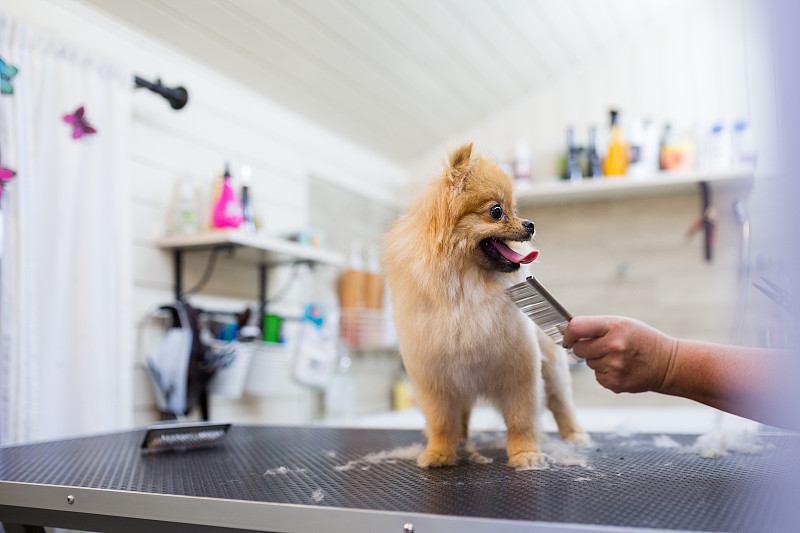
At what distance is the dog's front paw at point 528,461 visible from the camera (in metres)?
1.05

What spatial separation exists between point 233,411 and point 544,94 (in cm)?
222

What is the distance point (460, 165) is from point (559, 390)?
51cm

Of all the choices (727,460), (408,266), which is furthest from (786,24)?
(727,460)

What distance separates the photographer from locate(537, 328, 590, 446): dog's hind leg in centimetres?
124

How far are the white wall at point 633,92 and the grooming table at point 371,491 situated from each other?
1963 mm

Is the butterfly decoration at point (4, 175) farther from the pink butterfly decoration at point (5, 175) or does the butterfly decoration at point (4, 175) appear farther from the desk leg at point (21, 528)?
the desk leg at point (21, 528)

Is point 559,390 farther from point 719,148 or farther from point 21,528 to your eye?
point 719,148

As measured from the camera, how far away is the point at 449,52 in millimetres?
2480

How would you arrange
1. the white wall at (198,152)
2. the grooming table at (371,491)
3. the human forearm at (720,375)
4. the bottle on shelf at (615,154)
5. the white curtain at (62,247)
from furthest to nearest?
the bottle on shelf at (615,154), the white wall at (198,152), the white curtain at (62,247), the human forearm at (720,375), the grooming table at (371,491)

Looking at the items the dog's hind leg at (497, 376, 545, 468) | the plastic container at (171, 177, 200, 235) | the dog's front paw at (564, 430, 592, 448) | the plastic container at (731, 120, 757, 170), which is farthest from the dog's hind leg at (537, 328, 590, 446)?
the plastic container at (731, 120, 757, 170)

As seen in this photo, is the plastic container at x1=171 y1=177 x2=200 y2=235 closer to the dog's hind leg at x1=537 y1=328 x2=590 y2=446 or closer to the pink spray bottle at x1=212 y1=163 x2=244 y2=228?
the pink spray bottle at x1=212 y1=163 x2=244 y2=228

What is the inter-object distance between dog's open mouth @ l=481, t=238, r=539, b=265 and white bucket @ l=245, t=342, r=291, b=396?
133cm

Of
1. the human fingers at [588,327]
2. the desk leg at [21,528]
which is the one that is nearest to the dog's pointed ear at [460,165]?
the human fingers at [588,327]

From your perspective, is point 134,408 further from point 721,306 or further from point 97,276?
point 721,306
